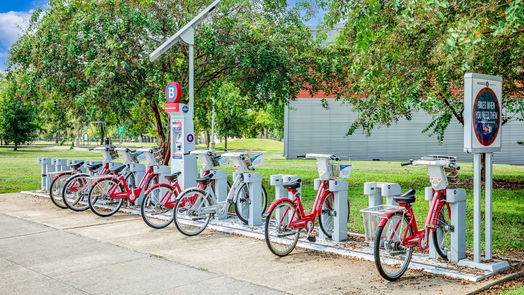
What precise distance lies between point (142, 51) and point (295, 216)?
7.80 meters

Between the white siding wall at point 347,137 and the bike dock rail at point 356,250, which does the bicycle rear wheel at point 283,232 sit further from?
the white siding wall at point 347,137

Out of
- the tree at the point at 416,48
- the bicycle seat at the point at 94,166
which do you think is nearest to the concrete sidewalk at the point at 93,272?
the bicycle seat at the point at 94,166

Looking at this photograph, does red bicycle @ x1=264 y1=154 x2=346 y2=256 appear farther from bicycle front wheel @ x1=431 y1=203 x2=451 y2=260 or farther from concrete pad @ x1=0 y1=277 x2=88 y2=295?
concrete pad @ x1=0 y1=277 x2=88 y2=295

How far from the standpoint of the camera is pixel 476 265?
5.74m

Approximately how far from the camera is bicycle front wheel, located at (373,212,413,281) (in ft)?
17.2

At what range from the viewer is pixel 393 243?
17.7ft

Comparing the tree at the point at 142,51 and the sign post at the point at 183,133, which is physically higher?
the tree at the point at 142,51

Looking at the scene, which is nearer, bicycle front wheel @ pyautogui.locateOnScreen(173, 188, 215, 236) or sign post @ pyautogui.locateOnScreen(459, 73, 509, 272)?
sign post @ pyautogui.locateOnScreen(459, 73, 509, 272)

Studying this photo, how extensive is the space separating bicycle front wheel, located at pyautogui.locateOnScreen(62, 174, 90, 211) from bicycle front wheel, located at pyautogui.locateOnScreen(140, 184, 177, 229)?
1.88 meters

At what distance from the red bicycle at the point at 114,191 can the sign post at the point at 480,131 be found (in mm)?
5778

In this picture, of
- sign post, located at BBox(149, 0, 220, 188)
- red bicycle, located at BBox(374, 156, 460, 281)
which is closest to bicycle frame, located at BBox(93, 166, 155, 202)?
sign post, located at BBox(149, 0, 220, 188)

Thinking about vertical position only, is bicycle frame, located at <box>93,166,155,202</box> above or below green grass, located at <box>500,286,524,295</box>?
above

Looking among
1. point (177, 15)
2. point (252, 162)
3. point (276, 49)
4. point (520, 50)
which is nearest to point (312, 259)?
point (252, 162)

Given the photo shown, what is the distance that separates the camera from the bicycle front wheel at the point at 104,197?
9.17 m
